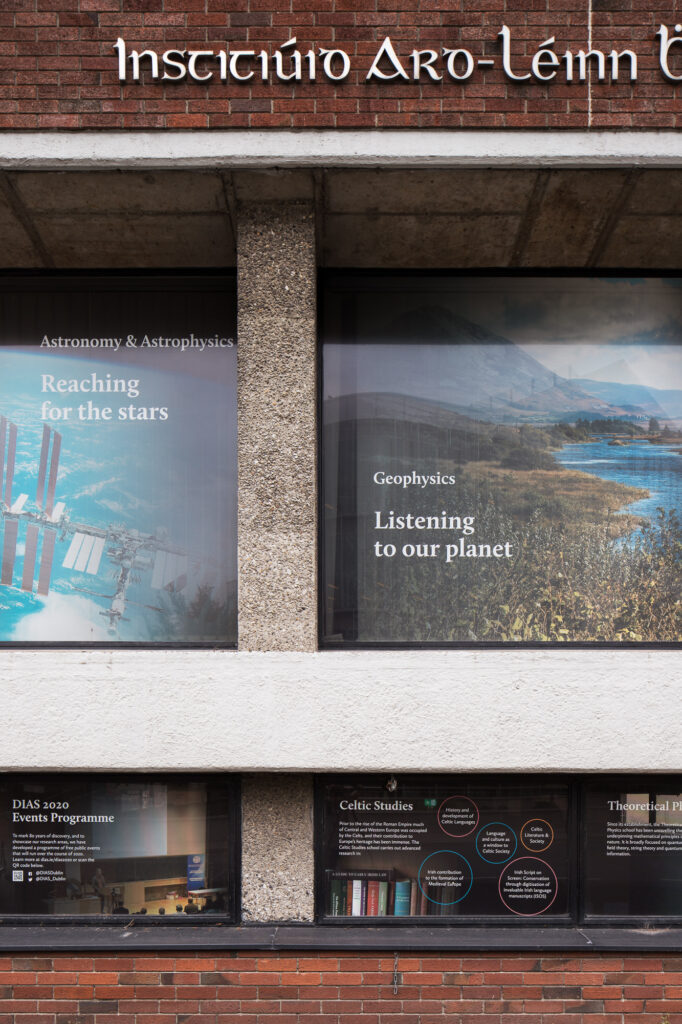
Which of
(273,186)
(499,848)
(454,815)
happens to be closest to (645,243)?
(273,186)

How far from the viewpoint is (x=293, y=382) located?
156 inches

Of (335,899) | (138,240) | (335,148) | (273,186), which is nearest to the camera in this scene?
(335,148)

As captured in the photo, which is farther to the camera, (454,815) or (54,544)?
(54,544)

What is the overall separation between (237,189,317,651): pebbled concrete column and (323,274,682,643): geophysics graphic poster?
39 centimetres

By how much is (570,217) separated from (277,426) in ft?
7.21

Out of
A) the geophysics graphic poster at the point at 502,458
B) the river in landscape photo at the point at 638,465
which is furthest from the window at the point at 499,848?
the river in landscape photo at the point at 638,465

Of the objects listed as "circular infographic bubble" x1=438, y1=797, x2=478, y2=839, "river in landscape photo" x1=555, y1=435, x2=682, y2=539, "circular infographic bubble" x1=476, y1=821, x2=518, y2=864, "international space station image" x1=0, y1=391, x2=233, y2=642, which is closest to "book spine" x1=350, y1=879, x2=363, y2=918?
"circular infographic bubble" x1=438, y1=797, x2=478, y2=839

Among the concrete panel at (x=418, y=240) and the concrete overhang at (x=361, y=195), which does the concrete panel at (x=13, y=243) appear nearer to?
the concrete overhang at (x=361, y=195)

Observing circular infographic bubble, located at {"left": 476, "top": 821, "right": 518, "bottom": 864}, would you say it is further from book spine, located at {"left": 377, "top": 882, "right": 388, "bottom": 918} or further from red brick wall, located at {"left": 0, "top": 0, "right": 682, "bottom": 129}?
red brick wall, located at {"left": 0, "top": 0, "right": 682, "bottom": 129}

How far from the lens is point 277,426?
3.94 metres

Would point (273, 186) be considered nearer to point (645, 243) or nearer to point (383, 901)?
point (645, 243)

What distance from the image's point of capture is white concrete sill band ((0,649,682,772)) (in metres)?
3.79

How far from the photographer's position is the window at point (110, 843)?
4.04 meters

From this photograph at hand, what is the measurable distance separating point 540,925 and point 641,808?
0.92m
